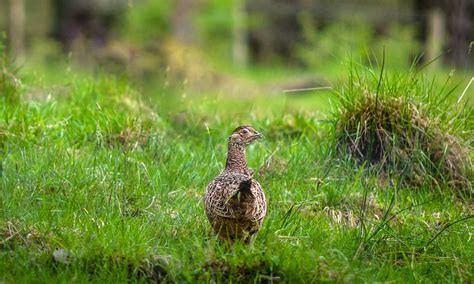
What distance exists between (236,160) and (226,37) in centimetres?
1868

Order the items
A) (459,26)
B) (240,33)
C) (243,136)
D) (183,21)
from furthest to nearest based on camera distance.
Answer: (240,33)
(183,21)
(459,26)
(243,136)

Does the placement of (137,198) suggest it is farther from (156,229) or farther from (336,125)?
(336,125)

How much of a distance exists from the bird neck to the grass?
0.38 meters

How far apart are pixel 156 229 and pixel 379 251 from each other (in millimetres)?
1444

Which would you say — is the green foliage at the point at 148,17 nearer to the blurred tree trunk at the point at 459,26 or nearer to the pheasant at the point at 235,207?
the blurred tree trunk at the point at 459,26

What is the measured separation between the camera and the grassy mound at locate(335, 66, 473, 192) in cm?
678

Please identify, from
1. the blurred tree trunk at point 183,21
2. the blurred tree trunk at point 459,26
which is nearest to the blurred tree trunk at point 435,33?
the blurred tree trunk at point 459,26

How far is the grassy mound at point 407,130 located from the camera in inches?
267

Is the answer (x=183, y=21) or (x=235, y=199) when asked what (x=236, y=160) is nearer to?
(x=235, y=199)

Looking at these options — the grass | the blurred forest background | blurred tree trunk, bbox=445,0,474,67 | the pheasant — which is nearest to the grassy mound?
the grass

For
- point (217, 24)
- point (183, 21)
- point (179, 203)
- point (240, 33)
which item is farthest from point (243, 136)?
point (240, 33)

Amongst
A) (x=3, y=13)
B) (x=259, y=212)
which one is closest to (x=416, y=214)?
(x=259, y=212)

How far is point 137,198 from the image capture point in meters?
6.19

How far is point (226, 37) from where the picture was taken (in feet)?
79.6
